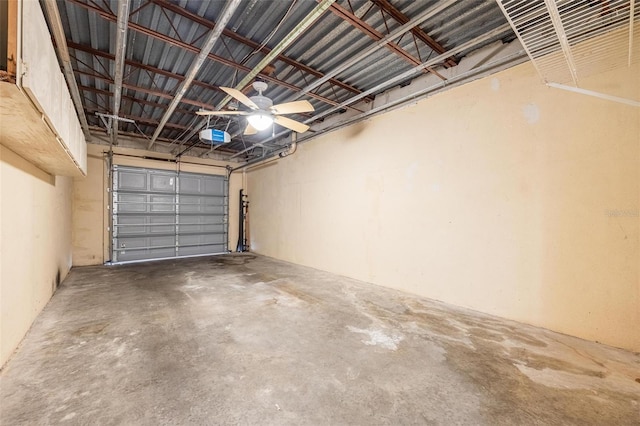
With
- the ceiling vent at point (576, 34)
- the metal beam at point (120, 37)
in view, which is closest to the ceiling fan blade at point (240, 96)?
the metal beam at point (120, 37)

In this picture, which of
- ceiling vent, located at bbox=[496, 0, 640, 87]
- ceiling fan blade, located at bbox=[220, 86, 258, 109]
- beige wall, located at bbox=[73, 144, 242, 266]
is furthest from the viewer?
beige wall, located at bbox=[73, 144, 242, 266]

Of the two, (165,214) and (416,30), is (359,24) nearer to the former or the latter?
(416,30)

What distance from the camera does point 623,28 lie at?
2.21 metres

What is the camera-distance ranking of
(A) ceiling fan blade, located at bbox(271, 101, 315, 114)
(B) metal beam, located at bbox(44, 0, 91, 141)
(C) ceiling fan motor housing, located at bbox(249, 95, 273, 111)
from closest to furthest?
(B) metal beam, located at bbox(44, 0, 91, 141), (A) ceiling fan blade, located at bbox(271, 101, 315, 114), (C) ceiling fan motor housing, located at bbox(249, 95, 273, 111)

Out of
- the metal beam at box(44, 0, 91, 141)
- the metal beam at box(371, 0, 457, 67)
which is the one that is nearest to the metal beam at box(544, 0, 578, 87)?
the metal beam at box(371, 0, 457, 67)

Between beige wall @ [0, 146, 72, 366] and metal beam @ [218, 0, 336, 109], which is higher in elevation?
metal beam @ [218, 0, 336, 109]

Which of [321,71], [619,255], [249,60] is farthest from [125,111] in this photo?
[619,255]

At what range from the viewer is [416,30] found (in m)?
2.91

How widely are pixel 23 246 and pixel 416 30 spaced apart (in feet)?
15.6

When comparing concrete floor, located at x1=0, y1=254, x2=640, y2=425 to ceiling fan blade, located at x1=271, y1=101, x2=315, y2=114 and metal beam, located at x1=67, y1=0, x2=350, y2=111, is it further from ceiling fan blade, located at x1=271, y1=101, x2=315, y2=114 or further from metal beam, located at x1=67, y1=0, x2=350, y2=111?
metal beam, located at x1=67, y1=0, x2=350, y2=111

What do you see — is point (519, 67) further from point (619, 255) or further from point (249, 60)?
point (249, 60)

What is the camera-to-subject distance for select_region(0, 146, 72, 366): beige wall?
6.97 feet

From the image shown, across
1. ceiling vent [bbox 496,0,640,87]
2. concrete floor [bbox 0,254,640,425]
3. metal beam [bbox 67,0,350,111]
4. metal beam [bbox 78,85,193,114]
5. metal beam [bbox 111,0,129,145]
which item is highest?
metal beam [bbox 78,85,193,114]

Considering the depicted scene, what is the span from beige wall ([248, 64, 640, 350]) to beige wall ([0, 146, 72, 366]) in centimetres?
437
